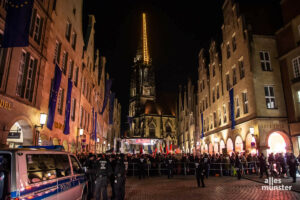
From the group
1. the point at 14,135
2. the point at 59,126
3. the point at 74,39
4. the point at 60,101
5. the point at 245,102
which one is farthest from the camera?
the point at 245,102

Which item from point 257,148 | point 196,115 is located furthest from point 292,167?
point 196,115

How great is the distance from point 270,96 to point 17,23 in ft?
73.7

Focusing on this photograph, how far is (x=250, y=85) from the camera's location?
22703 millimetres

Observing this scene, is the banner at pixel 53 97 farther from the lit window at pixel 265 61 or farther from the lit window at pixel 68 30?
the lit window at pixel 265 61

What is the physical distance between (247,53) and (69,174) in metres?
22.1

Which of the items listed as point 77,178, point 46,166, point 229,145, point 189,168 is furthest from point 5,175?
point 229,145

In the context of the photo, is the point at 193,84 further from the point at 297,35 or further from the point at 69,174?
the point at 69,174

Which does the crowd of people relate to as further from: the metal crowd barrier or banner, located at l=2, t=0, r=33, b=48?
banner, located at l=2, t=0, r=33, b=48

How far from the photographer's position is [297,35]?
20.9 meters

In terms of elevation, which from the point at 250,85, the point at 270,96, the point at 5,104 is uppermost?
the point at 250,85

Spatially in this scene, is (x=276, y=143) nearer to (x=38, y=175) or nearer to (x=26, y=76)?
(x=26, y=76)

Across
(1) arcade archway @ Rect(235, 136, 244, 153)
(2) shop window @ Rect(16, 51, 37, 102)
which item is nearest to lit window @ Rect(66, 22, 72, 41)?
(2) shop window @ Rect(16, 51, 37, 102)

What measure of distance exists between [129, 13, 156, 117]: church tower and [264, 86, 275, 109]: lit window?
A: 69673mm

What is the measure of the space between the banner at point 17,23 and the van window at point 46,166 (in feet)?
22.5
